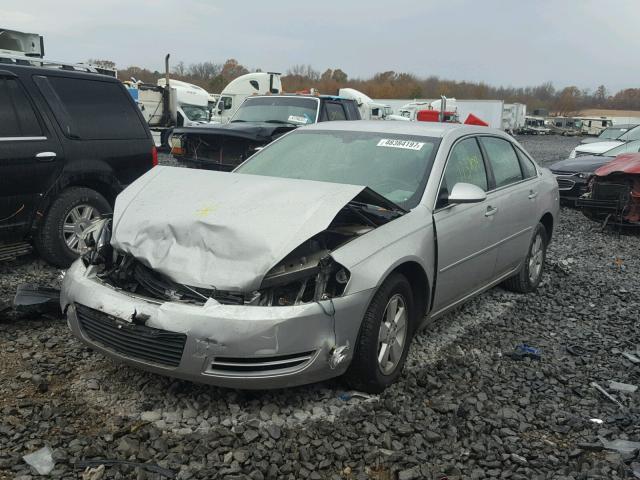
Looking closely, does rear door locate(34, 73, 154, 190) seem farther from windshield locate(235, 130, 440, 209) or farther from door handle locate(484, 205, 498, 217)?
door handle locate(484, 205, 498, 217)

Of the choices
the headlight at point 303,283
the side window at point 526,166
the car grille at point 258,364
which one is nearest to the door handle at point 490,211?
the side window at point 526,166

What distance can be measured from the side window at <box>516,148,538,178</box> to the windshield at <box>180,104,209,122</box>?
17850 mm

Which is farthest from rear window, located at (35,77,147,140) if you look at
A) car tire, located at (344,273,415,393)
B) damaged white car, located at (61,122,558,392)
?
car tire, located at (344,273,415,393)

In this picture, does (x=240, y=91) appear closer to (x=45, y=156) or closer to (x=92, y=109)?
(x=92, y=109)

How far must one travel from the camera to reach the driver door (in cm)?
410

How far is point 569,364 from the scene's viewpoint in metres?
4.25

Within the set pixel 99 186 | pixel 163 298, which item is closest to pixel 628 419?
pixel 163 298

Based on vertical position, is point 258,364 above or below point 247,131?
below

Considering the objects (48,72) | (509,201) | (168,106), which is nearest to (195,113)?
(168,106)

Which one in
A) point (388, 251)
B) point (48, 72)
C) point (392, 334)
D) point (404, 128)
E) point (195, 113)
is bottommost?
point (392, 334)

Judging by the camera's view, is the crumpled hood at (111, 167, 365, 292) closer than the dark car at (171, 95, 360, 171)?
Yes

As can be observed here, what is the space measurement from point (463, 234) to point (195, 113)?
19.8m

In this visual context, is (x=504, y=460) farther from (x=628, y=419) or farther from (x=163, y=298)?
(x=163, y=298)

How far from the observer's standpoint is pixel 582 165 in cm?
1156
